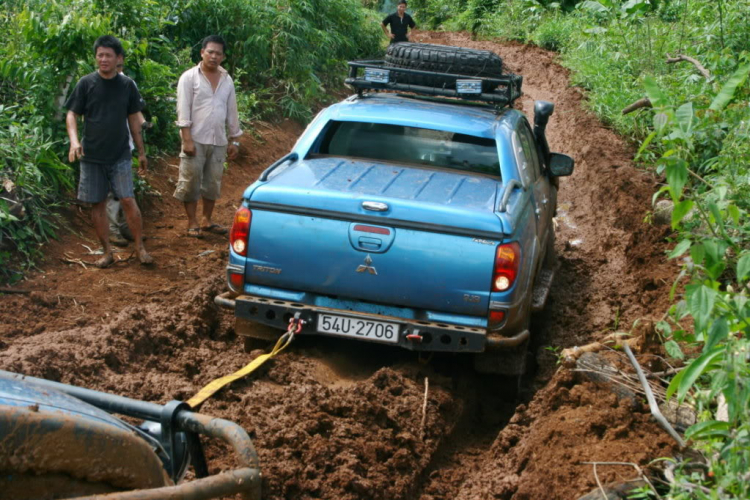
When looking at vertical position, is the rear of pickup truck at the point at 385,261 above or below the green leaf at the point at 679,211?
→ below

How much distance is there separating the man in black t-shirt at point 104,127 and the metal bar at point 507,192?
3418 mm

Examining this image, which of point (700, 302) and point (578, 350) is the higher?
point (700, 302)

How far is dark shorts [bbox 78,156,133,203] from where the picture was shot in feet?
24.0

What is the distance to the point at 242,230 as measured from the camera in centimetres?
539

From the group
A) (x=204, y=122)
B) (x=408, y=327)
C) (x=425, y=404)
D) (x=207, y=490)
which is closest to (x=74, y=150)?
(x=204, y=122)

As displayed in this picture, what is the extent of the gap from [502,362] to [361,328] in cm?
92

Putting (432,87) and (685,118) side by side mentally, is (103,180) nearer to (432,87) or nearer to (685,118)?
(432,87)

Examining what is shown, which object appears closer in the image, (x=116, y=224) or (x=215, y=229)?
(x=116, y=224)

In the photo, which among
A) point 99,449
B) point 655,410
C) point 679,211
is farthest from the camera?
point 655,410

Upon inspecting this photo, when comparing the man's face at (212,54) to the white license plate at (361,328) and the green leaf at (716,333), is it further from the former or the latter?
the green leaf at (716,333)

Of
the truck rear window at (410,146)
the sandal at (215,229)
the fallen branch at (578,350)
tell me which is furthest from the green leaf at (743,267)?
the sandal at (215,229)

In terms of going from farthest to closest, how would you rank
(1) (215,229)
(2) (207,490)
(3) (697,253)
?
(1) (215,229) → (3) (697,253) → (2) (207,490)

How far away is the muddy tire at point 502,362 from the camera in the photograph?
17.9 ft

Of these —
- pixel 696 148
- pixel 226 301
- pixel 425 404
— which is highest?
pixel 696 148
